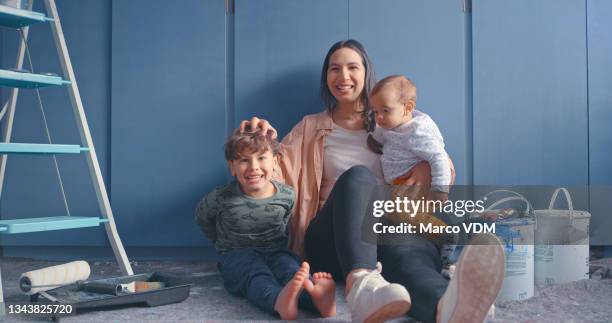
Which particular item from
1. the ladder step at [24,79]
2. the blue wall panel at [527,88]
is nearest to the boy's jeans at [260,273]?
the ladder step at [24,79]

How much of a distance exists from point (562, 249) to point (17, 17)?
1899 mm

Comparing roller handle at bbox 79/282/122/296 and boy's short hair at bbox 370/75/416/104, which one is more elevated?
boy's short hair at bbox 370/75/416/104

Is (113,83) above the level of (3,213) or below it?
above

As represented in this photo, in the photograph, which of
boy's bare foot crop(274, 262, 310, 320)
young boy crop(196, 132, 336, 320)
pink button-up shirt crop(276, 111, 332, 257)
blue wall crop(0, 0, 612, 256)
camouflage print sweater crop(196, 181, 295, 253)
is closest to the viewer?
boy's bare foot crop(274, 262, 310, 320)

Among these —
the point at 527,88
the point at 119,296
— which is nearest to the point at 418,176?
the point at 527,88

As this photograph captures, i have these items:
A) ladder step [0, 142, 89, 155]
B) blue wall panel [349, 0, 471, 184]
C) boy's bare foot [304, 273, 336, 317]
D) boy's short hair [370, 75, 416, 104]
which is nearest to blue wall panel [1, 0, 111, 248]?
ladder step [0, 142, 89, 155]

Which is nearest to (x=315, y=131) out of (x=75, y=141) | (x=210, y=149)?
(x=210, y=149)

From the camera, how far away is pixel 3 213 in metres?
2.23

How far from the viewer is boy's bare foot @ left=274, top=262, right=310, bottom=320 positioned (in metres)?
1.24

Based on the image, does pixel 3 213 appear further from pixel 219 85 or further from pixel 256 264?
pixel 256 264

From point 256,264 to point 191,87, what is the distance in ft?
3.09

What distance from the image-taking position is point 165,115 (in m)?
2.21

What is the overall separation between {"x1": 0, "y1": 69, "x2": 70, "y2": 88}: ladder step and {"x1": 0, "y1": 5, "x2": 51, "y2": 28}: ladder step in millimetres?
196

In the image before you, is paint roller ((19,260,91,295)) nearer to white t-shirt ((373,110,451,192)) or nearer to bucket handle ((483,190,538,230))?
white t-shirt ((373,110,451,192))
